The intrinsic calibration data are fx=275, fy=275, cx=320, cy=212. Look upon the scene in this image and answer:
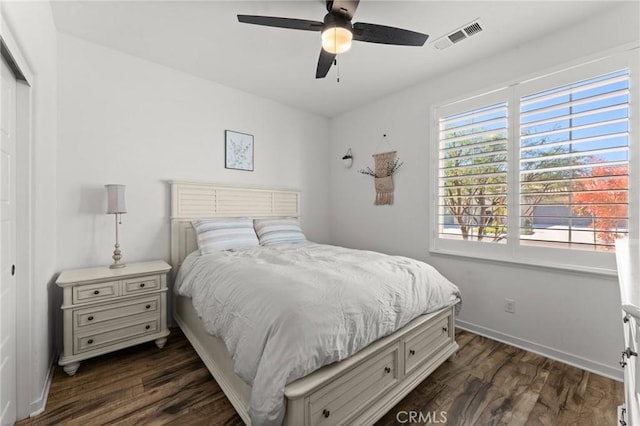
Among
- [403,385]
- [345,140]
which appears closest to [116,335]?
[403,385]

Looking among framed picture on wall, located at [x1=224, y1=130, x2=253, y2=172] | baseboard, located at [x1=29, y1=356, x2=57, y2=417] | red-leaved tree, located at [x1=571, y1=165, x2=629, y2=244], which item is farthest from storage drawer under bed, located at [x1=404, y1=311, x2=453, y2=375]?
framed picture on wall, located at [x1=224, y1=130, x2=253, y2=172]

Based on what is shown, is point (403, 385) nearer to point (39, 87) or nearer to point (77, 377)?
point (77, 377)

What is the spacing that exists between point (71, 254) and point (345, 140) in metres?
3.46

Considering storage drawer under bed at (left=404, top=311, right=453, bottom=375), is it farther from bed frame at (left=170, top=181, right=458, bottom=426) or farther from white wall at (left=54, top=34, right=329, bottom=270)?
white wall at (left=54, top=34, right=329, bottom=270)

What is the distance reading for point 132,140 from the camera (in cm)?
272

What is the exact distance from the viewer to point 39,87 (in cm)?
176

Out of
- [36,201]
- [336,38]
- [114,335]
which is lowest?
[114,335]

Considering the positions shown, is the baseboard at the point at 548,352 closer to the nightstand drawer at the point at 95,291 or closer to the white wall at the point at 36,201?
the nightstand drawer at the point at 95,291

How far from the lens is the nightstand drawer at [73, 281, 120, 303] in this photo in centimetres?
206

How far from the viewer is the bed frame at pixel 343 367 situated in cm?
131

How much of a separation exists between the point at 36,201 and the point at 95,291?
82cm

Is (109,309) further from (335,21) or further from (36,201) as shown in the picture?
(335,21)

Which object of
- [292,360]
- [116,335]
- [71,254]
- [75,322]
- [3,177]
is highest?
[3,177]

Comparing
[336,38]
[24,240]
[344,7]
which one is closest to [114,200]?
[24,240]
